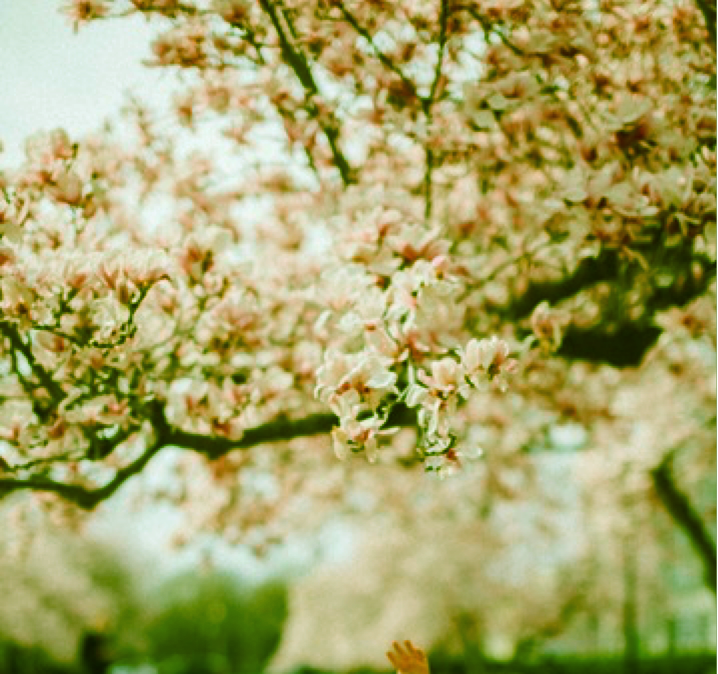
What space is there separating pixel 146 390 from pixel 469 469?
5.42 feet

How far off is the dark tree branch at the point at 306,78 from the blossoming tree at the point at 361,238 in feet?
0.05

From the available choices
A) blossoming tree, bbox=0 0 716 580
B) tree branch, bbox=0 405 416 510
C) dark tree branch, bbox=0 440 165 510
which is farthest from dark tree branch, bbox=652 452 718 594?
dark tree branch, bbox=0 440 165 510

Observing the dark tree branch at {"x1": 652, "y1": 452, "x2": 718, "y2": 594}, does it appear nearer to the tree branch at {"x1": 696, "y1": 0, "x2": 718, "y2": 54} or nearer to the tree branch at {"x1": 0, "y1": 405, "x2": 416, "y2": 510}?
the tree branch at {"x1": 0, "y1": 405, "x2": 416, "y2": 510}

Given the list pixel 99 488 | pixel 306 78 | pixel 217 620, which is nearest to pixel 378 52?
pixel 306 78

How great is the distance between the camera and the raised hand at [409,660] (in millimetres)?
4527

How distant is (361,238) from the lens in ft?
13.2

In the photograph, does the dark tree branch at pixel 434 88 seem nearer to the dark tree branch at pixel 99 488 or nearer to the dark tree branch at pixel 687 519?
the dark tree branch at pixel 99 488

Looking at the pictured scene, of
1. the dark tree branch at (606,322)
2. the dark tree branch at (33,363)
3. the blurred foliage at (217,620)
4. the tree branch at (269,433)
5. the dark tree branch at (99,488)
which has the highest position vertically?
the dark tree branch at (606,322)

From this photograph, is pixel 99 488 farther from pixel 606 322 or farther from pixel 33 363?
pixel 606 322

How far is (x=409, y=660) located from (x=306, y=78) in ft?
9.64

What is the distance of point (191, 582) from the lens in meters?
69.2

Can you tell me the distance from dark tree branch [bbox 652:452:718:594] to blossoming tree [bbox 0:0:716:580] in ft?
9.83

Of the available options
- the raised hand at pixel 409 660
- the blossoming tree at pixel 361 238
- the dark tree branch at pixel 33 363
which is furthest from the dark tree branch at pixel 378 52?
the raised hand at pixel 409 660

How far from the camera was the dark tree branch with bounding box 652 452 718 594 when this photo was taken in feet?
27.4
